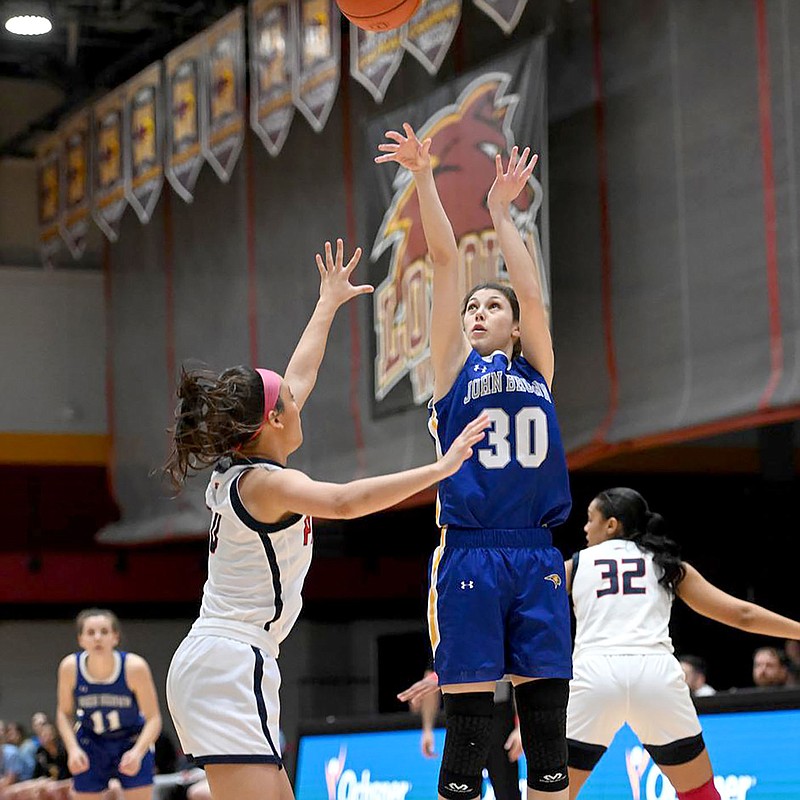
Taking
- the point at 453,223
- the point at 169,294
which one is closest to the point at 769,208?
the point at 453,223

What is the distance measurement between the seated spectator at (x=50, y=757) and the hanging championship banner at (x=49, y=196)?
607 cm

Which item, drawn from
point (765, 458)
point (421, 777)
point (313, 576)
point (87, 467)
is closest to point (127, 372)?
point (87, 467)

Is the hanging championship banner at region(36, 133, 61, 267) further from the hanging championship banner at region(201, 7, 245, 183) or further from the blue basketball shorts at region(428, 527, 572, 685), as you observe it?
the blue basketball shorts at region(428, 527, 572, 685)

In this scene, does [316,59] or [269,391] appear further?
[316,59]

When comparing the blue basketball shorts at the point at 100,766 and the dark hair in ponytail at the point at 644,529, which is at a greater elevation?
the dark hair in ponytail at the point at 644,529

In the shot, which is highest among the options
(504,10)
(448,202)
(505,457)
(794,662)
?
(504,10)

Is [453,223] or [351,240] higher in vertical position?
[351,240]

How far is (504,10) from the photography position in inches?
458

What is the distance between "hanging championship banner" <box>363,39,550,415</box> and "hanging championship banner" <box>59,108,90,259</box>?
5980 mm

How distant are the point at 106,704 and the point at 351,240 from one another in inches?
225

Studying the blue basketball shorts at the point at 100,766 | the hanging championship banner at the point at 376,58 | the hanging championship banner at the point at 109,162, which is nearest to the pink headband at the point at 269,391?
the blue basketball shorts at the point at 100,766

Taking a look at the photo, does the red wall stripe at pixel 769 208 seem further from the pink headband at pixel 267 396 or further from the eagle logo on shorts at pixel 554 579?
the pink headband at pixel 267 396

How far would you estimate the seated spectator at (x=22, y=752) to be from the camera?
18031 millimetres

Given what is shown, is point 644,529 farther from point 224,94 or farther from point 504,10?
point 224,94
